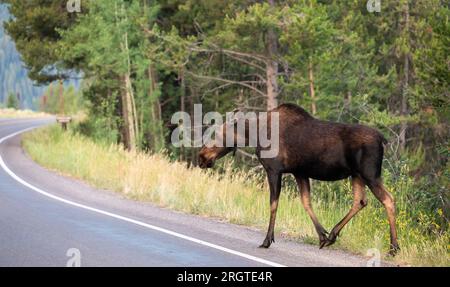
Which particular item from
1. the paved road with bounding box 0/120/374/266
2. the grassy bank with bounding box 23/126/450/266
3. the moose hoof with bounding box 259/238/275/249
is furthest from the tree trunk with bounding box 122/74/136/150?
the moose hoof with bounding box 259/238/275/249

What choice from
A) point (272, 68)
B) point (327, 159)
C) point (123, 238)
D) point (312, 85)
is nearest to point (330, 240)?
point (327, 159)

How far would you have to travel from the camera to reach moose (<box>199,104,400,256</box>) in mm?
9844

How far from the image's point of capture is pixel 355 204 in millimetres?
→ 10258

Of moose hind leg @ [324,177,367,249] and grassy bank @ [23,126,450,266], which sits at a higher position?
moose hind leg @ [324,177,367,249]

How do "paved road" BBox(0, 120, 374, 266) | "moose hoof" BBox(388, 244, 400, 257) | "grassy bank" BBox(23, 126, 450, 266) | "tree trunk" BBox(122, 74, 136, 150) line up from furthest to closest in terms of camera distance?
"tree trunk" BBox(122, 74, 136, 150) → "grassy bank" BBox(23, 126, 450, 266) → "moose hoof" BBox(388, 244, 400, 257) → "paved road" BBox(0, 120, 374, 266)

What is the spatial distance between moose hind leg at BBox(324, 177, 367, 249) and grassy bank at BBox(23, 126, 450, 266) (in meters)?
0.31

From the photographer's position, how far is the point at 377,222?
447 inches

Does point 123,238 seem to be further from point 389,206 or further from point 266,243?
point 389,206

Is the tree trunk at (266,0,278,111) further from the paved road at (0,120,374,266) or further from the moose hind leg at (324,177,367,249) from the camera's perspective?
the moose hind leg at (324,177,367,249)

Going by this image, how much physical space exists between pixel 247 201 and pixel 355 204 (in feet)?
14.4

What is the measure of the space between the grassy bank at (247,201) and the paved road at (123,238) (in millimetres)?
497

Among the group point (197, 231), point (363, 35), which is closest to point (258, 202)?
point (197, 231)
